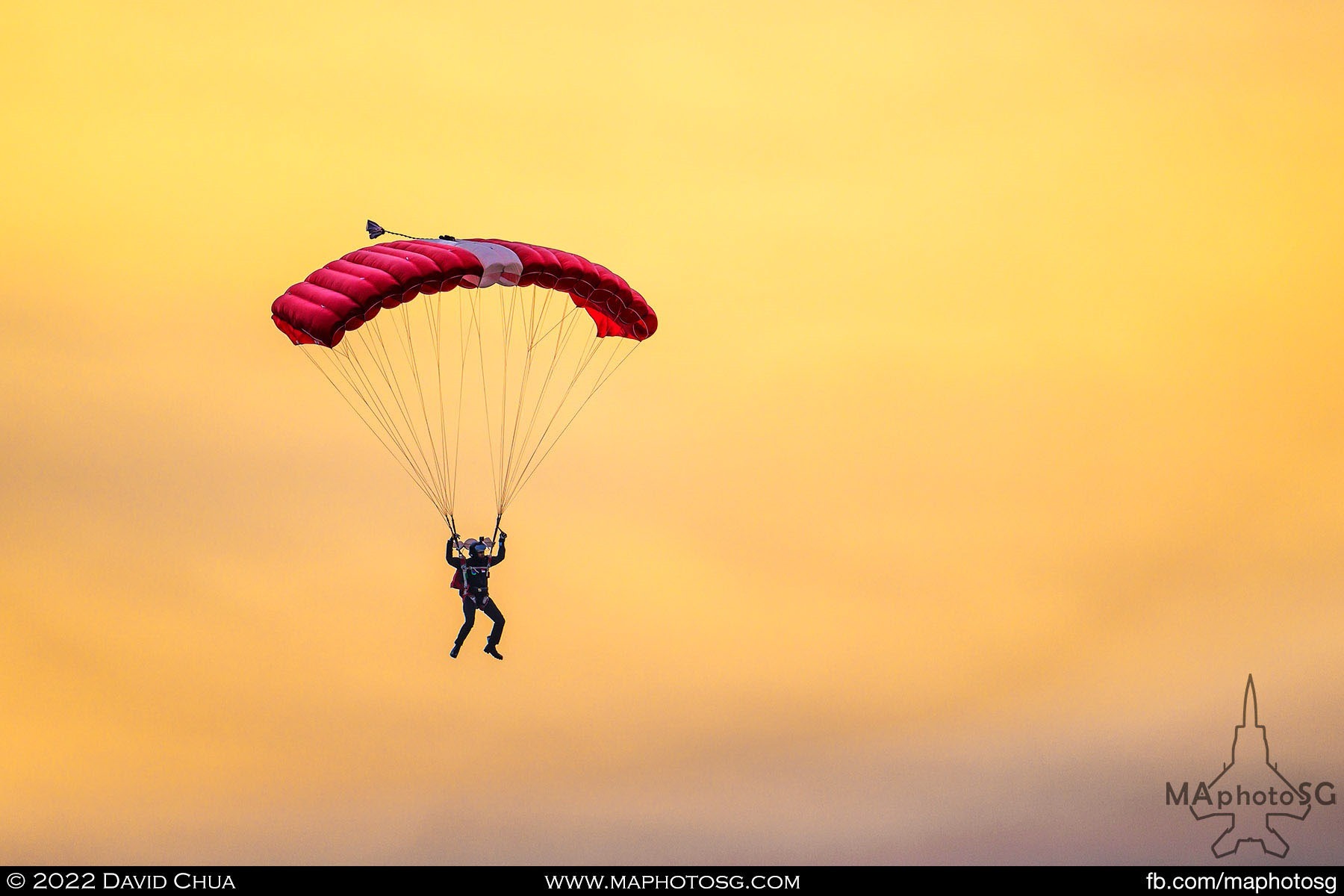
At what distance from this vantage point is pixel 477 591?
82.8 ft

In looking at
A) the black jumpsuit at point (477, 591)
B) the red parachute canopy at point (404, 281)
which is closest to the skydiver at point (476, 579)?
the black jumpsuit at point (477, 591)

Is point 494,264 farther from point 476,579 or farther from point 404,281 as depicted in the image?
point 476,579

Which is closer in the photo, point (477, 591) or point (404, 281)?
point (404, 281)

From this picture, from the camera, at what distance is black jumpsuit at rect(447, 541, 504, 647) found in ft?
82.3

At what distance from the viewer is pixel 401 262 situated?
23312mm

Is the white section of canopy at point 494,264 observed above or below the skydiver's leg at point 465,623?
above

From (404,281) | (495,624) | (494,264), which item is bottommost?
(495,624)

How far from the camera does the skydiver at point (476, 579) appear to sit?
25062mm

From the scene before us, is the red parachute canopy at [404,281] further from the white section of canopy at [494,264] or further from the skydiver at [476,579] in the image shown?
the skydiver at [476,579]

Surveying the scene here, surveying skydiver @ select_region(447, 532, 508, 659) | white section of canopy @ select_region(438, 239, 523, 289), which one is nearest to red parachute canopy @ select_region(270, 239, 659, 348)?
white section of canopy @ select_region(438, 239, 523, 289)

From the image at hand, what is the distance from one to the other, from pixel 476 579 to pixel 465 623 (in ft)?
2.93

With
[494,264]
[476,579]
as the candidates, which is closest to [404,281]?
[494,264]

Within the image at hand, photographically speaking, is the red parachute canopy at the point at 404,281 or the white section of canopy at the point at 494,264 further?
the white section of canopy at the point at 494,264
